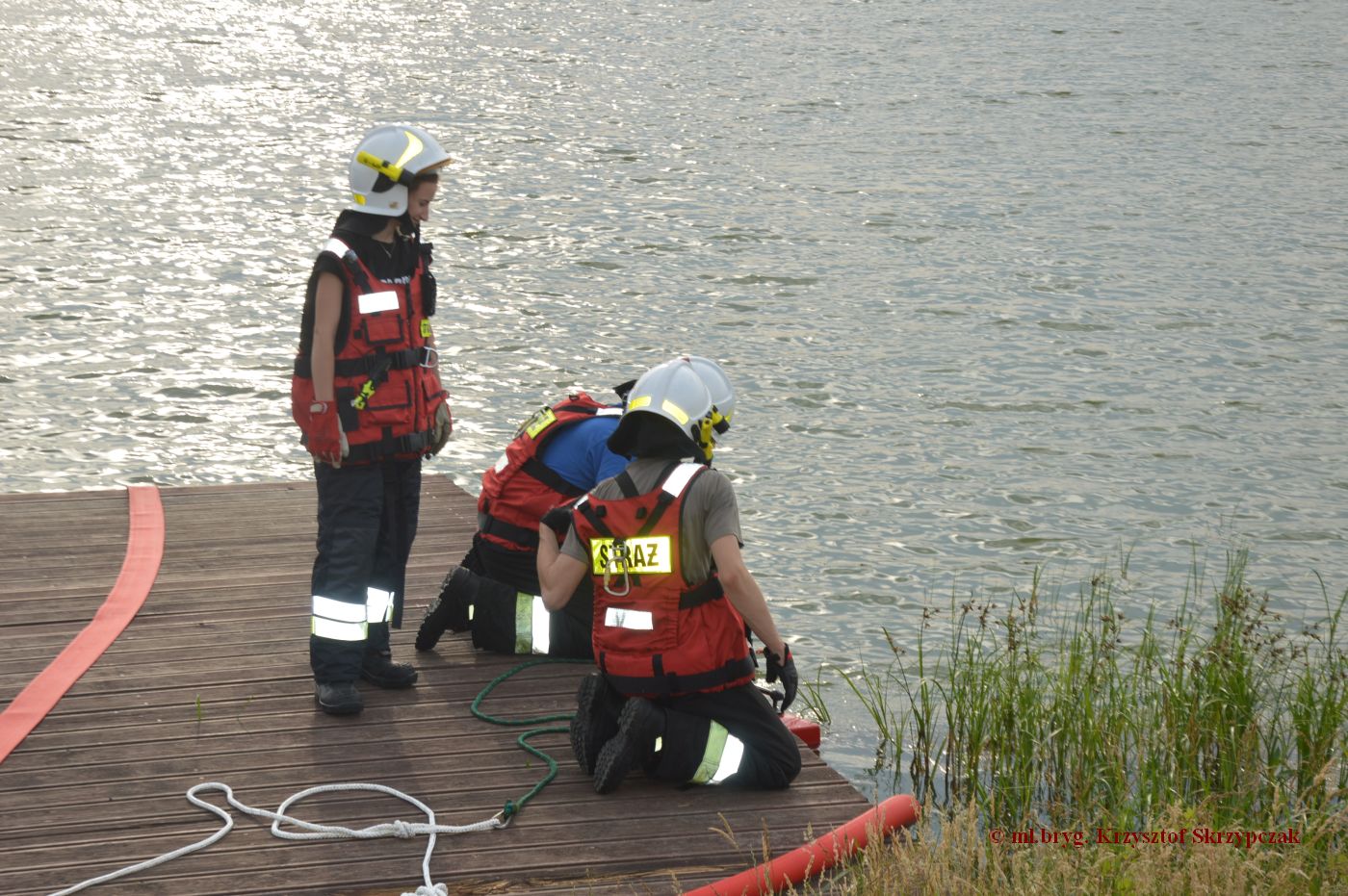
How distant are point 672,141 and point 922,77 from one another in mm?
7222

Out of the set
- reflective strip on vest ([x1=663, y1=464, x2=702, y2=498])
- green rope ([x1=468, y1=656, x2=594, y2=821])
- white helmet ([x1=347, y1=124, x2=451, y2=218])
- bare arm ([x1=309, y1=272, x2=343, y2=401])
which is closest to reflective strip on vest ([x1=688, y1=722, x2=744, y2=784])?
green rope ([x1=468, y1=656, x2=594, y2=821])

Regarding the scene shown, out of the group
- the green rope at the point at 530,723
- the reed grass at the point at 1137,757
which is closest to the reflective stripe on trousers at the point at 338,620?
the green rope at the point at 530,723

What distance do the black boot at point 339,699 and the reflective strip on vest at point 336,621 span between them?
189mm

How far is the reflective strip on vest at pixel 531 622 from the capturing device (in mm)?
6551

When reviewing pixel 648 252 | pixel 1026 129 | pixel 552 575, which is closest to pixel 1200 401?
pixel 648 252

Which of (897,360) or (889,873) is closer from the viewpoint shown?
(889,873)

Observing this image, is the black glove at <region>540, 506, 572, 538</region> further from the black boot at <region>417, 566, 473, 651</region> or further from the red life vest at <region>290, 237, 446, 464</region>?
the black boot at <region>417, 566, 473, 651</region>

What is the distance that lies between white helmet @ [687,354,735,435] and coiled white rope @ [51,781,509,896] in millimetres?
1474

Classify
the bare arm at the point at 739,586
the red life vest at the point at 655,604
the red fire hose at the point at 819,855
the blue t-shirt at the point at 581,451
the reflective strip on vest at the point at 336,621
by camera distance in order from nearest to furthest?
1. the red fire hose at the point at 819,855
2. the bare arm at the point at 739,586
3. the red life vest at the point at 655,604
4. the reflective strip on vest at the point at 336,621
5. the blue t-shirt at the point at 581,451

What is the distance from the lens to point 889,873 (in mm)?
4836

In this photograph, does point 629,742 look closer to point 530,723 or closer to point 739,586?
point 739,586

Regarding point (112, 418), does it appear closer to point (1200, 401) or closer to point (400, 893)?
point (1200, 401)

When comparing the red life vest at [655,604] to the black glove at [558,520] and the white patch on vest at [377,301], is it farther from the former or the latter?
the white patch on vest at [377,301]

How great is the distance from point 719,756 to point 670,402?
3.83 ft
